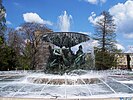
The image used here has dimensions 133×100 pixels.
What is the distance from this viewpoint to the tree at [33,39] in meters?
53.1

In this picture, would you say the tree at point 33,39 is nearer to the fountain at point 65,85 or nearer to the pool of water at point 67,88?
the fountain at point 65,85

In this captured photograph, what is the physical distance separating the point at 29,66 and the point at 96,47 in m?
13.8

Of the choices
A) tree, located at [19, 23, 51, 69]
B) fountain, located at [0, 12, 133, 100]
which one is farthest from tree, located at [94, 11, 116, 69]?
fountain, located at [0, 12, 133, 100]

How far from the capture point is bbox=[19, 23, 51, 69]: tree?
53088 mm

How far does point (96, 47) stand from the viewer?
59.0 meters

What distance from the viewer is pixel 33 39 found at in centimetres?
5312

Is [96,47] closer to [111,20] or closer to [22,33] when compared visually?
[111,20]

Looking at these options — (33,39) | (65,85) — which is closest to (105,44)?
(33,39)

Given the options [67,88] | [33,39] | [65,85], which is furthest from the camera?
[33,39]

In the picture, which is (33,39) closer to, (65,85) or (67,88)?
(65,85)

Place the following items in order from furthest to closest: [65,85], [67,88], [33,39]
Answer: [33,39] < [65,85] < [67,88]

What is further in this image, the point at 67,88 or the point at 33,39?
the point at 33,39

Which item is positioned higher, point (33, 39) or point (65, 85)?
point (33, 39)

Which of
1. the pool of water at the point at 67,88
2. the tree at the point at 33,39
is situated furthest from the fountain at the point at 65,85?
the tree at the point at 33,39
